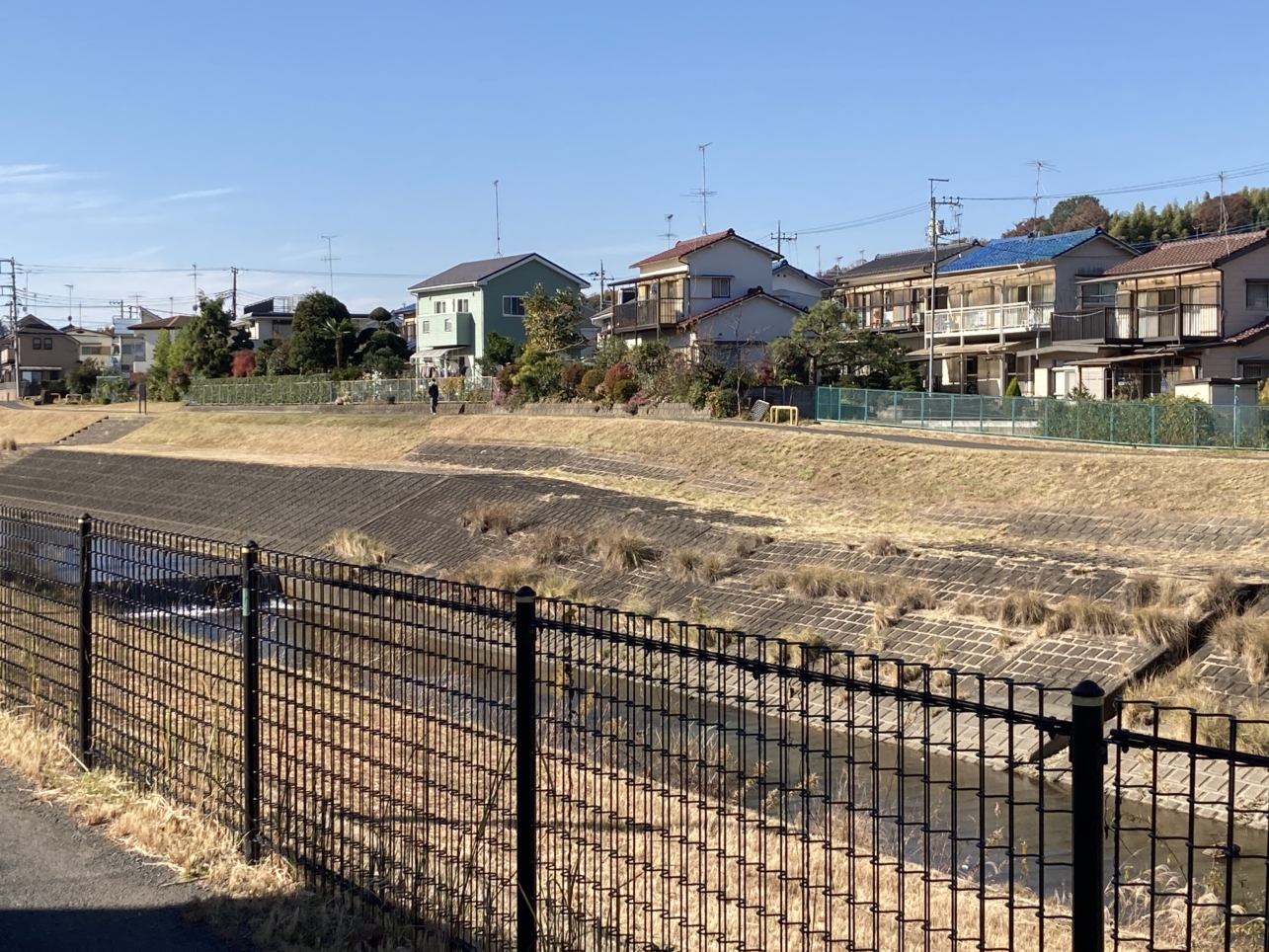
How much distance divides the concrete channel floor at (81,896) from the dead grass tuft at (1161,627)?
575 inches

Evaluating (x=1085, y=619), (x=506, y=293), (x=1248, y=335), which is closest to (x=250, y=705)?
(x=1085, y=619)

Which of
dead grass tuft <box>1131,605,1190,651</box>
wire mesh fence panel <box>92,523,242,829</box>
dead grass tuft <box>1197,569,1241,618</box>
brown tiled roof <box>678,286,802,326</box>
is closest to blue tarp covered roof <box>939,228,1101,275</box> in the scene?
brown tiled roof <box>678,286,802,326</box>

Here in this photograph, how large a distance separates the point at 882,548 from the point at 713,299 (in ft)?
115

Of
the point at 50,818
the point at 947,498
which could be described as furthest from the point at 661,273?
the point at 50,818

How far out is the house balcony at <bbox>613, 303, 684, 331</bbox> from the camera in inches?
2281

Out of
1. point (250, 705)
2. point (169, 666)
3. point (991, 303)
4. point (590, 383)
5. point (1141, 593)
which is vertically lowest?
point (1141, 593)

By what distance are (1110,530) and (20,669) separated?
1940cm

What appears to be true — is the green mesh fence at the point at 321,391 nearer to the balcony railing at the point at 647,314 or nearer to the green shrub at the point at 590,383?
the green shrub at the point at 590,383

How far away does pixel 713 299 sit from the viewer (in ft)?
192

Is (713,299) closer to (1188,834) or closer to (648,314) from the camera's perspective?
(648,314)

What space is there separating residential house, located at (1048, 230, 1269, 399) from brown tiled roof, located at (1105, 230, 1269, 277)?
0.16ft

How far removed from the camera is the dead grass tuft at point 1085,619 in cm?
1880

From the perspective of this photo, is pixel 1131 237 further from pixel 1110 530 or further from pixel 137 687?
pixel 137 687

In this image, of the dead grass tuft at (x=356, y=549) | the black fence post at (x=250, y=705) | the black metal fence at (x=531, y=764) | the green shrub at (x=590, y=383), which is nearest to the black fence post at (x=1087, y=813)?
the black metal fence at (x=531, y=764)
